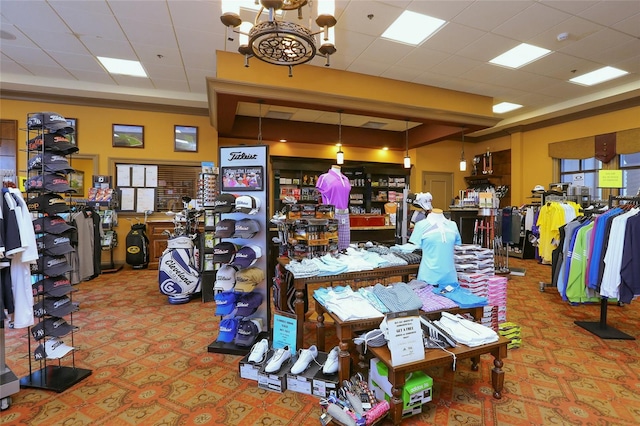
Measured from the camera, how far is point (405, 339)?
6.43 feet

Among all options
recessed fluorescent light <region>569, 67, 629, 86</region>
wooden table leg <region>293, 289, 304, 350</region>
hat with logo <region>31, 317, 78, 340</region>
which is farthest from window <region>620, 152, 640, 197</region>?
hat with logo <region>31, 317, 78, 340</region>

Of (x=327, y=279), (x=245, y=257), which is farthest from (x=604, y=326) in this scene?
(x=245, y=257)

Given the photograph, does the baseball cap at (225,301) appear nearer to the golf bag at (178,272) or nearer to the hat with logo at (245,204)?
the hat with logo at (245,204)

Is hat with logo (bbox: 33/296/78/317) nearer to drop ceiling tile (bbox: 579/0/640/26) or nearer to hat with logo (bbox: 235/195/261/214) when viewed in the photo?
hat with logo (bbox: 235/195/261/214)

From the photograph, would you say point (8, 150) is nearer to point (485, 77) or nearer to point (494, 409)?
point (494, 409)

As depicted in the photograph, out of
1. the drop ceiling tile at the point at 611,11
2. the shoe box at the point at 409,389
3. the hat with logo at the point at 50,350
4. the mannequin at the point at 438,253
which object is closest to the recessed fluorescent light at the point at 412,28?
the drop ceiling tile at the point at 611,11

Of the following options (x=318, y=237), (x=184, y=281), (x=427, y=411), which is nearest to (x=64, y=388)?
(x=184, y=281)

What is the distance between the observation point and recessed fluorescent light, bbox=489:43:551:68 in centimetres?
498

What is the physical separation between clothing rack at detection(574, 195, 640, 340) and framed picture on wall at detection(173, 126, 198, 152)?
768 cm

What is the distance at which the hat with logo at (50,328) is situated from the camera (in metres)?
2.46

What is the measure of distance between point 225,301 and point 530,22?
17.4ft

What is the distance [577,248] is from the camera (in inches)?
142

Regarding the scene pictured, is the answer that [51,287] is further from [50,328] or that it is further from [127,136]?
[127,136]

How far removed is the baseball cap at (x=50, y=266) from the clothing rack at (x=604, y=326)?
17.5 ft
